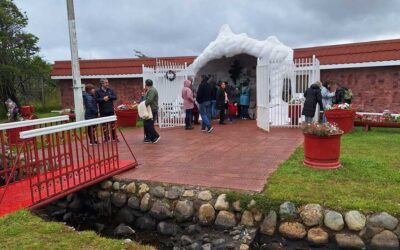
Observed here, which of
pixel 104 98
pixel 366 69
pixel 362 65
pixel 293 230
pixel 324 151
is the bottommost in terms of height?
pixel 293 230

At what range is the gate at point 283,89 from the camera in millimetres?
10445

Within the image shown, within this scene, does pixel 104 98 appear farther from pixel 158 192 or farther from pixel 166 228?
pixel 166 228

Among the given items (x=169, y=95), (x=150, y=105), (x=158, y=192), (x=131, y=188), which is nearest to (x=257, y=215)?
(x=158, y=192)

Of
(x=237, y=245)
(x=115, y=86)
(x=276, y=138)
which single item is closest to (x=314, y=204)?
(x=237, y=245)

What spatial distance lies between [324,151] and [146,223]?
3.03 metres

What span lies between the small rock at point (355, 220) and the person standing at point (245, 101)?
9228 millimetres

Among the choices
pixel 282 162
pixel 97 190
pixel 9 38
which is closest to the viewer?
pixel 97 190

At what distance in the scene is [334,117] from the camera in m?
9.31

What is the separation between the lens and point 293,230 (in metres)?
4.56

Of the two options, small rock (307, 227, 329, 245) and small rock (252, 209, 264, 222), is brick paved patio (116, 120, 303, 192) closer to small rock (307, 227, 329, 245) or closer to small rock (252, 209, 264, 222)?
small rock (252, 209, 264, 222)

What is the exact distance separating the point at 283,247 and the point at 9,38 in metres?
19.7

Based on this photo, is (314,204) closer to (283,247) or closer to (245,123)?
(283,247)

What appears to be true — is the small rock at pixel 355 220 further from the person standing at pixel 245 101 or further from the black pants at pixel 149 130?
the person standing at pixel 245 101

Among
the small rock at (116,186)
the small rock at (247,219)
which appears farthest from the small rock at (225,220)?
the small rock at (116,186)
